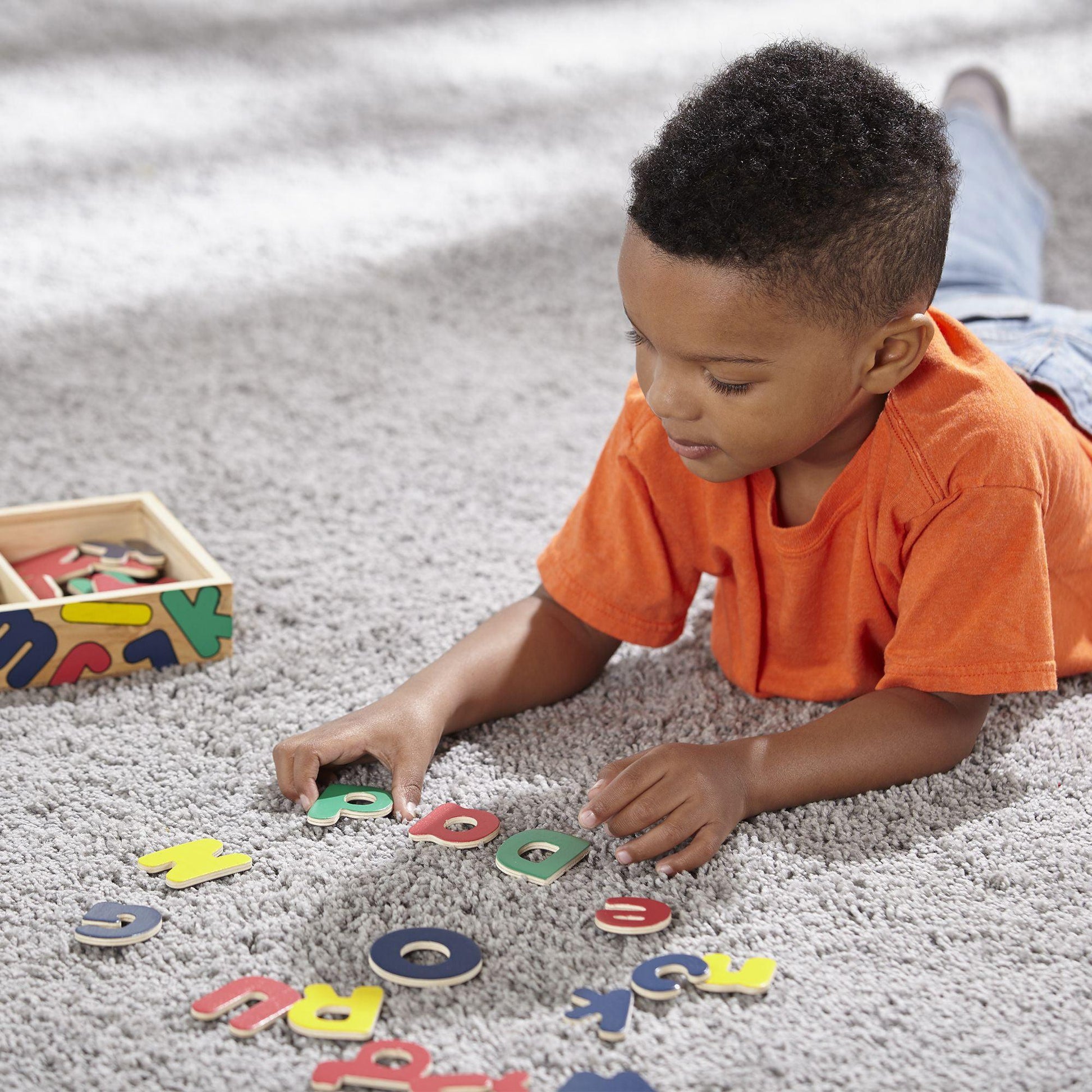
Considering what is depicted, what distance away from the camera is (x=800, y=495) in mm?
920

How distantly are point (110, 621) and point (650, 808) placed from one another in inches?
16.7

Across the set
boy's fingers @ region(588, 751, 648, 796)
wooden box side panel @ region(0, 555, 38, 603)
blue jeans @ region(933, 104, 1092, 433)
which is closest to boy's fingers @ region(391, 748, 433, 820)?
boy's fingers @ region(588, 751, 648, 796)

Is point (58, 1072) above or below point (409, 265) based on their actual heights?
below

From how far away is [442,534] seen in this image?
122cm

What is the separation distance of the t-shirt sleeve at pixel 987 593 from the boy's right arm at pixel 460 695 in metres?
0.26

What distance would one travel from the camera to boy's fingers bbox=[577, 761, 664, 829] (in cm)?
81

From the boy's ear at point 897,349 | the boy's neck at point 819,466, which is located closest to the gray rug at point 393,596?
the boy's neck at point 819,466

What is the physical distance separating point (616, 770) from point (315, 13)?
2224 mm

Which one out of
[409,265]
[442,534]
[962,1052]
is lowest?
[962,1052]

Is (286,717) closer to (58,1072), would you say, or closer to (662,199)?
(58,1072)

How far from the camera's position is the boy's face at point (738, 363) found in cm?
76

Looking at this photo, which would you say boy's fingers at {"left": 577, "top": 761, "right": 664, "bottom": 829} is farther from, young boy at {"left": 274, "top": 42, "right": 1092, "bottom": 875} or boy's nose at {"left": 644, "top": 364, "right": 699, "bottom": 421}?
boy's nose at {"left": 644, "top": 364, "right": 699, "bottom": 421}

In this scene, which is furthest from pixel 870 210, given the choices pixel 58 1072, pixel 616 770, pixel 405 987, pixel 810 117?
pixel 58 1072

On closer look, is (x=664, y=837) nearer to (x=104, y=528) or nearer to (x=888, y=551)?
(x=888, y=551)
